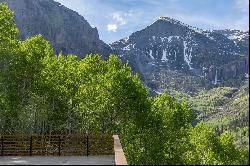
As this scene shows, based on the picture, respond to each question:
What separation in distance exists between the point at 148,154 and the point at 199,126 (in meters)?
24.2

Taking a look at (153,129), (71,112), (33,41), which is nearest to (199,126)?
(153,129)

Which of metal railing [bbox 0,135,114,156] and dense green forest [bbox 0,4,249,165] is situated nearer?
metal railing [bbox 0,135,114,156]

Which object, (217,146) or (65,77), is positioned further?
(217,146)

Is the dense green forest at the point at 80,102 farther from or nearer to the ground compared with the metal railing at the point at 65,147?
farther from the ground

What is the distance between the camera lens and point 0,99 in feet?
143

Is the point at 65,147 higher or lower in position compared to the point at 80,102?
lower

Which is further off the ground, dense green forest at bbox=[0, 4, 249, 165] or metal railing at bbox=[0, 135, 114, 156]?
dense green forest at bbox=[0, 4, 249, 165]

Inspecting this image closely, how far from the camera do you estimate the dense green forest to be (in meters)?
49.5

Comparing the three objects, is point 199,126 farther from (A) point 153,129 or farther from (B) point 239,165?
(B) point 239,165

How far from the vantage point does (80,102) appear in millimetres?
55594

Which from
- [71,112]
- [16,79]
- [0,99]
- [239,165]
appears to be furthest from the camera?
[71,112]

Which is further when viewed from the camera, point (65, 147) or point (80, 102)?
point (80, 102)

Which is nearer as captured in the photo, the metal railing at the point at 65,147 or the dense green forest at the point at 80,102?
the metal railing at the point at 65,147

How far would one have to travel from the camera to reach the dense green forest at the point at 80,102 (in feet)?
163
